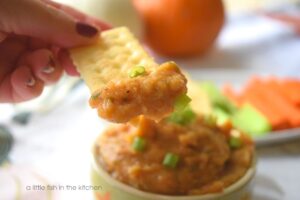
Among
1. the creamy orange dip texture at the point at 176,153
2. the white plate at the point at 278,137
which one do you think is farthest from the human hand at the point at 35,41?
the white plate at the point at 278,137

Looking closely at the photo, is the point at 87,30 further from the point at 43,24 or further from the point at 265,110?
the point at 265,110

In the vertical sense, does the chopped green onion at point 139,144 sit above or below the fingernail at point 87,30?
below

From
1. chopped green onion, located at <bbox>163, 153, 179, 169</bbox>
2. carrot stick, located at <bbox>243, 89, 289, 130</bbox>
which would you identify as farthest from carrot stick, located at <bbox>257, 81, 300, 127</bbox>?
chopped green onion, located at <bbox>163, 153, 179, 169</bbox>

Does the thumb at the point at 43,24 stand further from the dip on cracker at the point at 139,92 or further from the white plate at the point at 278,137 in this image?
the white plate at the point at 278,137

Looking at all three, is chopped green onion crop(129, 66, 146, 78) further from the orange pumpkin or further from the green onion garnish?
the orange pumpkin

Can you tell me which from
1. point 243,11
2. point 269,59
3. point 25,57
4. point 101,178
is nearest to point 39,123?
point 25,57

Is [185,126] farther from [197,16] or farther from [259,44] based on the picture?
[259,44]

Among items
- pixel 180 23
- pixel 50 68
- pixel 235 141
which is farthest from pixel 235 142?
pixel 180 23
